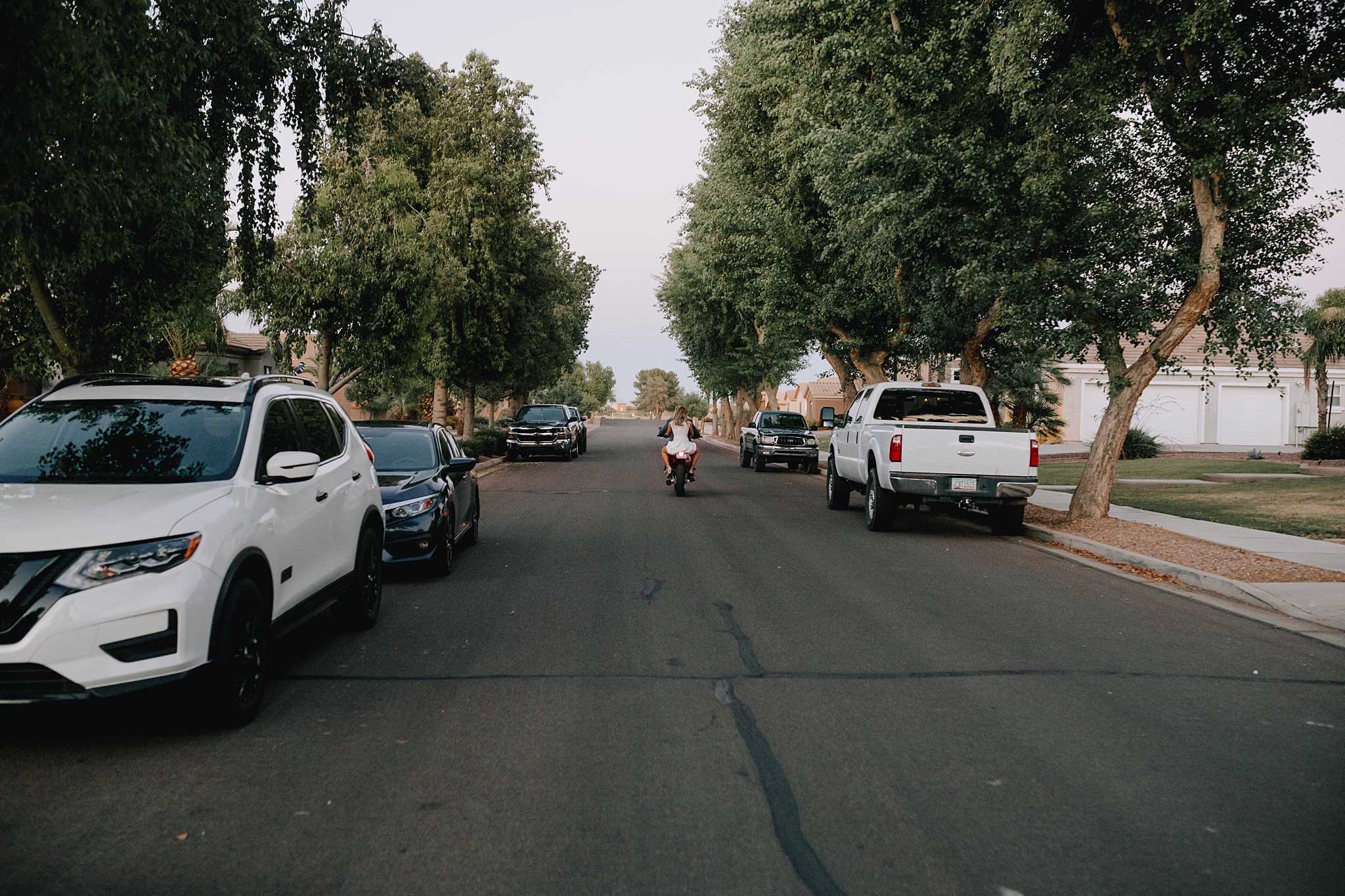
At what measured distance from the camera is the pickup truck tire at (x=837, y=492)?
1784 cm

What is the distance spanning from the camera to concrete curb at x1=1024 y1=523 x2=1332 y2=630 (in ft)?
30.2

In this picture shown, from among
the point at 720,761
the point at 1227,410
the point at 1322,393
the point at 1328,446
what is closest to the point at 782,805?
the point at 720,761

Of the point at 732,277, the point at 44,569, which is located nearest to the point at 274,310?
the point at 732,277

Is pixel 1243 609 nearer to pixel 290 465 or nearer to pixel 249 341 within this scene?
pixel 290 465

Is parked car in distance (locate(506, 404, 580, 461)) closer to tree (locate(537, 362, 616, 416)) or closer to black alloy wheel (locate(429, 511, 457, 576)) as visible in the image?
black alloy wheel (locate(429, 511, 457, 576))

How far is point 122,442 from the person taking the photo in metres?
6.02

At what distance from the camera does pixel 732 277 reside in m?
32.9

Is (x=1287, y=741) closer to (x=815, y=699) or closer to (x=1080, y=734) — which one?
(x=1080, y=734)

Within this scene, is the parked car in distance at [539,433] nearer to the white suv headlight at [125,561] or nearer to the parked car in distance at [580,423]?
the parked car in distance at [580,423]

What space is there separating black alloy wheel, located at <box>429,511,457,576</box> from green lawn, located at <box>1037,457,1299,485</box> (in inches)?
641

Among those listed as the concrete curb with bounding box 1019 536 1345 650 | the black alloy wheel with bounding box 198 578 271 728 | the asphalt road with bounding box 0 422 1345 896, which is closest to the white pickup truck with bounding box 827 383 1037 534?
the concrete curb with bounding box 1019 536 1345 650

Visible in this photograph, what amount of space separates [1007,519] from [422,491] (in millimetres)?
8500

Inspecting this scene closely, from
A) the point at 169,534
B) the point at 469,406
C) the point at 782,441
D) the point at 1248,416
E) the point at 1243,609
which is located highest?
the point at 469,406

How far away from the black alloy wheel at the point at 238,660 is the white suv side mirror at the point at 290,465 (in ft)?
2.32
